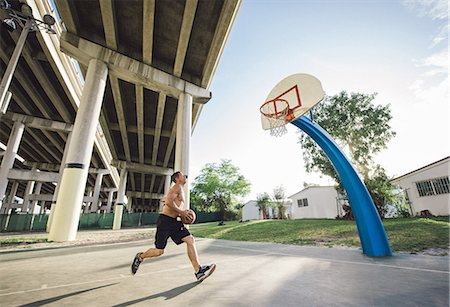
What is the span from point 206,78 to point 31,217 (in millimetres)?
22656

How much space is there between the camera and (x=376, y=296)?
2.25 metres

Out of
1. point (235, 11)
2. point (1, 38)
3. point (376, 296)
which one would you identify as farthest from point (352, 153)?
point (1, 38)

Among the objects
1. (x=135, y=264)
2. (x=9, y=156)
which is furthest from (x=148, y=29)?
(x=9, y=156)

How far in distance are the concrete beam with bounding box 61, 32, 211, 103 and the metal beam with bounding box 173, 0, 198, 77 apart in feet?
2.96

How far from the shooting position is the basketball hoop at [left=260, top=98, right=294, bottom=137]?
6.77 m

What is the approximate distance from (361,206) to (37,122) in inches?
999

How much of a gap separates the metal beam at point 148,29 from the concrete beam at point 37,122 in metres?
12.7

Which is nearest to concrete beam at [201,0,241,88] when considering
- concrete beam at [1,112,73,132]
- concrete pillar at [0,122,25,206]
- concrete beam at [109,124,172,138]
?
concrete beam at [109,124,172,138]

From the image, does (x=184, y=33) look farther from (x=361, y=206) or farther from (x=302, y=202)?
(x=302, y=202)

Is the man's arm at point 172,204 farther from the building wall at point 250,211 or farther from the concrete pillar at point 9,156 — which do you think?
the building wall at point 250,211

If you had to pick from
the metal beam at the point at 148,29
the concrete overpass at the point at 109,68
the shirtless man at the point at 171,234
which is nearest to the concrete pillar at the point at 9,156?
the concrete overpass at the point at 109,68

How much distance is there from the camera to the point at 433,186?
15.9 metres

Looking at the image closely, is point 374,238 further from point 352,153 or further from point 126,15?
point 352,153

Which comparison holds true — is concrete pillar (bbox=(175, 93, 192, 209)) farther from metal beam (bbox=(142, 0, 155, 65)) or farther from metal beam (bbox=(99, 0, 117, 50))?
metal beam (bbox=(99, 0, 117, 50))
